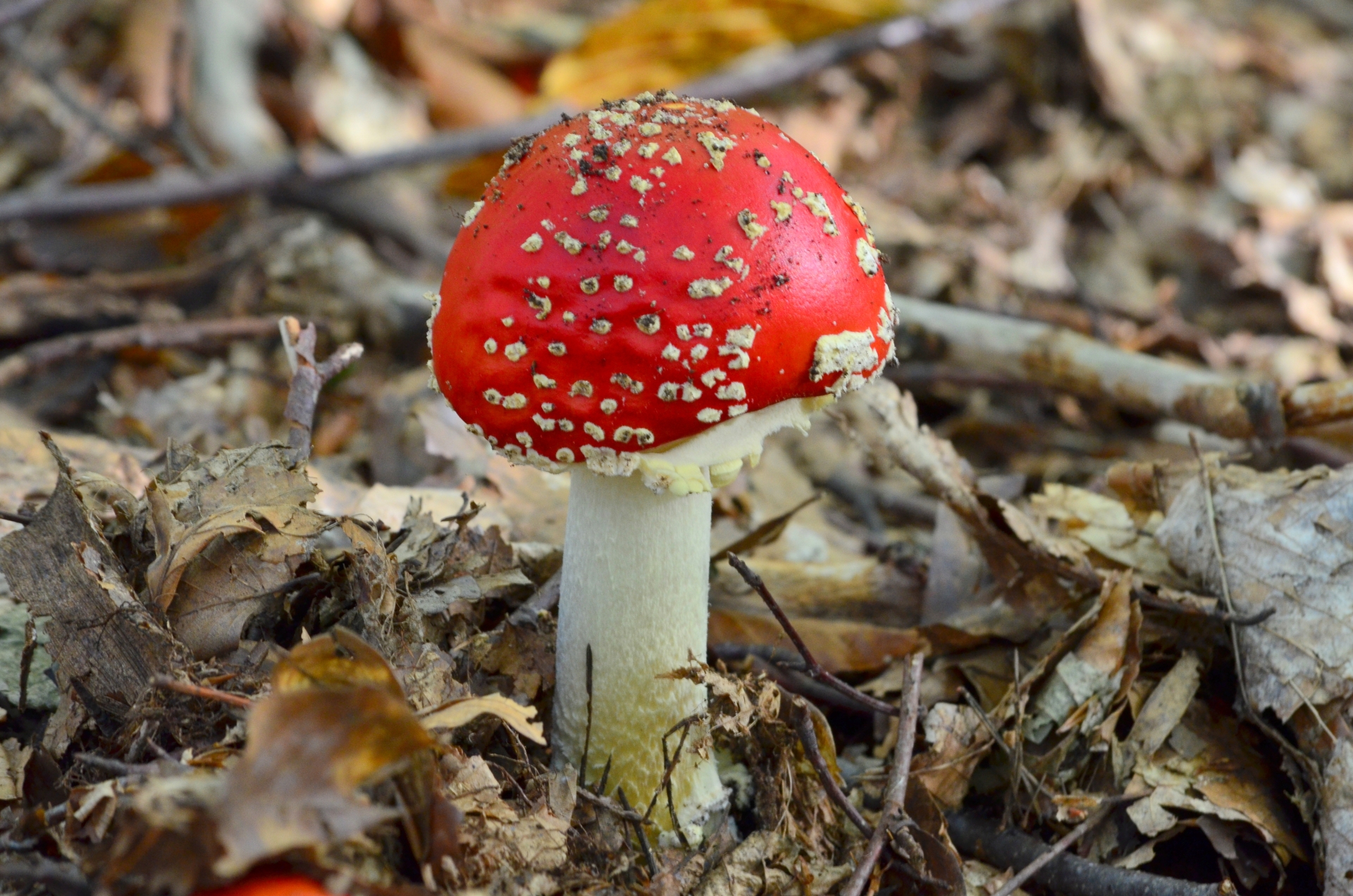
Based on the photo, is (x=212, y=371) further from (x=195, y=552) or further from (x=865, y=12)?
(x=865, y=12)

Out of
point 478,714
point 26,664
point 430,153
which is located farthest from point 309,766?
point 430,153

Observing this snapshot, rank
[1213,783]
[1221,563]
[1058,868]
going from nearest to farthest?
[1058,868] < [1213,783] < [1221,563]

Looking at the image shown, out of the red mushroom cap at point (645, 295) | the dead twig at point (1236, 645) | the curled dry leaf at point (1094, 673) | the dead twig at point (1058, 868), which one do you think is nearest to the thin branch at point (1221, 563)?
the dead twig at point (1236, 645)

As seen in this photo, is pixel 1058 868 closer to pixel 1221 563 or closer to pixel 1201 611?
pixel 1201 611

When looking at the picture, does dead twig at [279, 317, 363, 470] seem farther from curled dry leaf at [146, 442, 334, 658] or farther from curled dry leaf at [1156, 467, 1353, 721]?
curled dry leaf at [1156, 467, 1353, 721]

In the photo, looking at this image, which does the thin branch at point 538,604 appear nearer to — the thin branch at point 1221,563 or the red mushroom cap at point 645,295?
the red mushroom cap at point 645,295

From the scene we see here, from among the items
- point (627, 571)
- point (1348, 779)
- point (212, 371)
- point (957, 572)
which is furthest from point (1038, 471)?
point (212, 371)

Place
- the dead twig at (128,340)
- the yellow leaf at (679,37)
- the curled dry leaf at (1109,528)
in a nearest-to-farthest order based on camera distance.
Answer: the curled dry leaf at (1109,528) → the dead twig at (128,340) → the yellow leaf at (679,37)

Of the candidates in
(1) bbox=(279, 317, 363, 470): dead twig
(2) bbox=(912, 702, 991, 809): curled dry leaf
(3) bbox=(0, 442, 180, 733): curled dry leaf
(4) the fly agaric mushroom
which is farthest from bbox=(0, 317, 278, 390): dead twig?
(2) bbox=(912, 702, 991, 809): curled dry leaf
